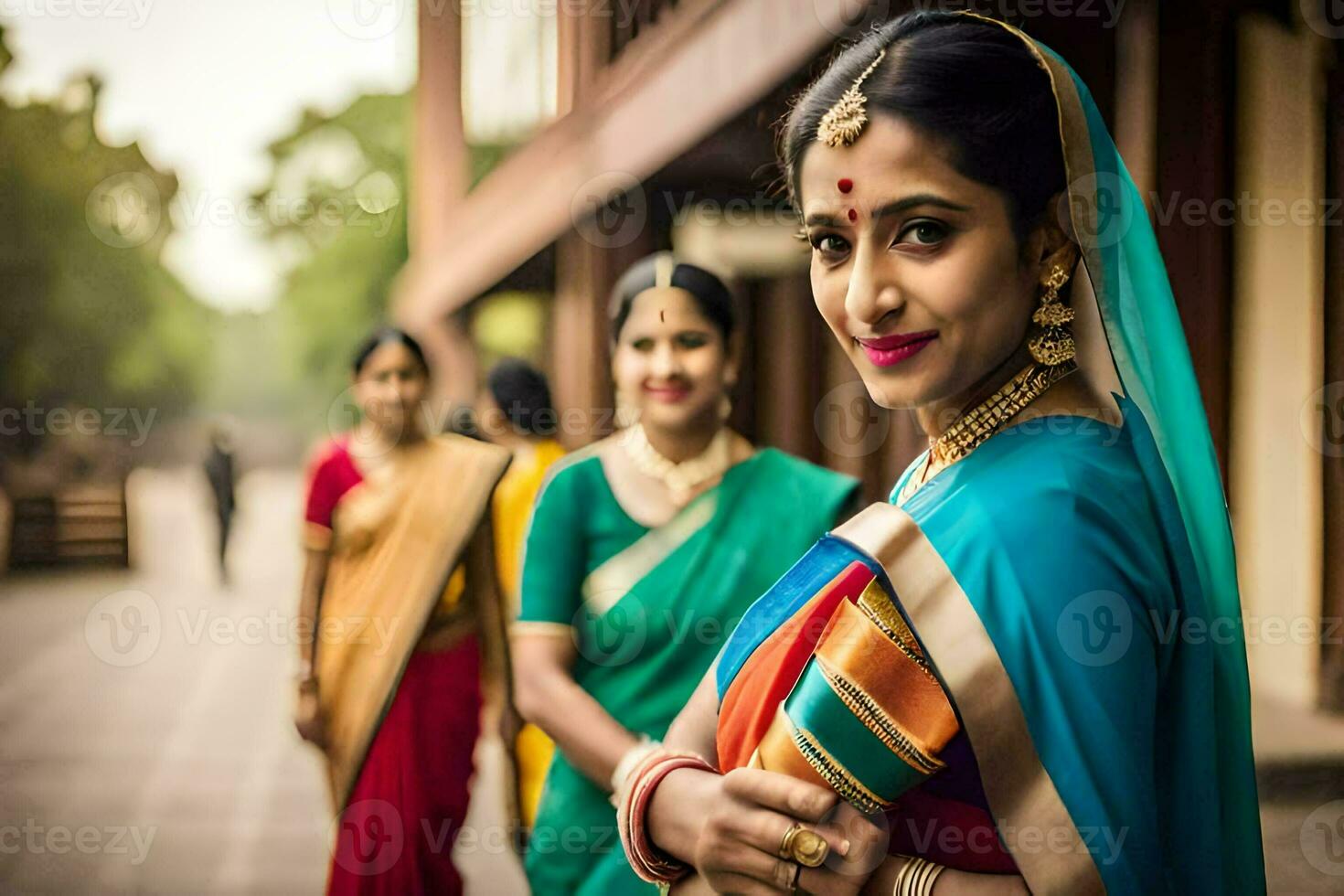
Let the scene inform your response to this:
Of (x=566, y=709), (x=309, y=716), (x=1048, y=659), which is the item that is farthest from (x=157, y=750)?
(x=1048, y=659)

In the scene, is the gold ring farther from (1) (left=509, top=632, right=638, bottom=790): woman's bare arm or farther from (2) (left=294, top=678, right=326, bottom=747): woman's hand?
(2) (left=294, top=678, right=326, bottom=747): woman's hand

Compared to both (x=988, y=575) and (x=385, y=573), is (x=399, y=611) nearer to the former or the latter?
(x=385, y=573)

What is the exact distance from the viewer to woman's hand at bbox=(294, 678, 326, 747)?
3326 mm

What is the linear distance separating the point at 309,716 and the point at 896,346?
2.64 meters

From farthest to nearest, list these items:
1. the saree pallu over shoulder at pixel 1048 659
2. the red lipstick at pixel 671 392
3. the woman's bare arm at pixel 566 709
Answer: the red lipstick at pixel 671 392, the woman's bare arm at pixel 566 709, the saree pallu over shoulder at pixel 1048 659

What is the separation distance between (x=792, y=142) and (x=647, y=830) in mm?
694

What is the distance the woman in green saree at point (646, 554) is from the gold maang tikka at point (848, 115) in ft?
3.99

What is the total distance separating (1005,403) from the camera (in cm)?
113

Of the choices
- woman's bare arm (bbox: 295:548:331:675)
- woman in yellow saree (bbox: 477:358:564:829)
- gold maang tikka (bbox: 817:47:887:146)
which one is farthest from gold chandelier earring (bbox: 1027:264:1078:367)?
woman's bare arm (bbox: 295:548:331:675)

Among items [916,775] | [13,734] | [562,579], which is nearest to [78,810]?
[13,734]

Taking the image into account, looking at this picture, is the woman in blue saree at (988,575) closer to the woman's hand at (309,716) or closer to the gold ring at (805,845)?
the gold ring at (805,845)

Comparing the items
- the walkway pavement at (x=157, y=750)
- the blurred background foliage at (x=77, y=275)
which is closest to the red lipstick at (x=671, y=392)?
the walkway pavement at (x=157, y=750)

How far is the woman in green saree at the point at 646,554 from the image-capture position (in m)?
2.33

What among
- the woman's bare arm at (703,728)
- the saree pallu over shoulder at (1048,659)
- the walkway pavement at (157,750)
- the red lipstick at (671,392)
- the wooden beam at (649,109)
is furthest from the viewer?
the walkway pavement at (157,750)
